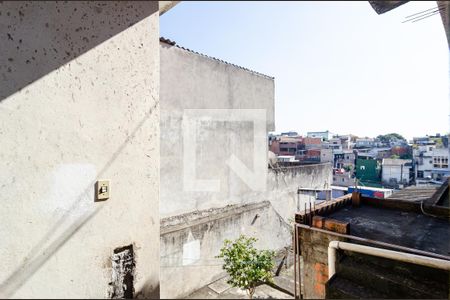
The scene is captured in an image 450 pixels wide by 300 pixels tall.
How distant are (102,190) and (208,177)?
17.2ft

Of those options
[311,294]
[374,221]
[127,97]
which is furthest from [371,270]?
[127,97]

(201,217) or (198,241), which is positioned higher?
(201,217)

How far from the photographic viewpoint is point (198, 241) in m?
6.29

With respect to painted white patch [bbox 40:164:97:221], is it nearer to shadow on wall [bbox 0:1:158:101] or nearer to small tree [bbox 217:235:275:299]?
shadow on wall [bbox 0:1:158:101]

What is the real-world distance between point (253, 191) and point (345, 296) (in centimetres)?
546

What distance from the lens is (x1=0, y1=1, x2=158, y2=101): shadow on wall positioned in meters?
1.46

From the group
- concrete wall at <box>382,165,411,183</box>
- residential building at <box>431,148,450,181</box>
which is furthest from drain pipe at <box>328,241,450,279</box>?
concrete wall at <box>382,165,411,183</box>

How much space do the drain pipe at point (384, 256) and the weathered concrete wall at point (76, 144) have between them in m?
2.38

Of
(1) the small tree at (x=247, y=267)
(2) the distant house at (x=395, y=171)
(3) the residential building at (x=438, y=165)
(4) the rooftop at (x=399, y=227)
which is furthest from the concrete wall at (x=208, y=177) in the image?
(2) the distant house at (x=395, y=171)

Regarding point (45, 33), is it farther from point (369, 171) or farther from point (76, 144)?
point (369, 171)

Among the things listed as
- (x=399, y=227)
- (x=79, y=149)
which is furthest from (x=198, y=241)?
(x=79, y=149)

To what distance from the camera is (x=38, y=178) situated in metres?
1.56

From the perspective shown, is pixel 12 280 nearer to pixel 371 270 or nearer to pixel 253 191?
pixel 371 270

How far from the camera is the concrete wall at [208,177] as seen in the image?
19.3ft
